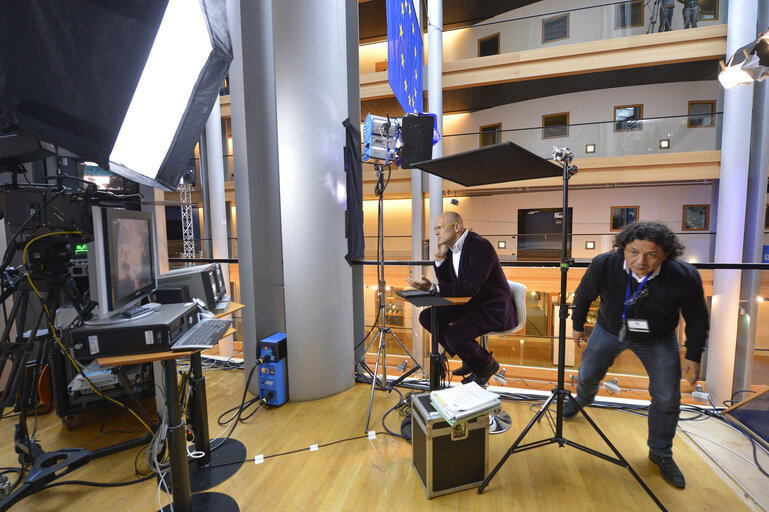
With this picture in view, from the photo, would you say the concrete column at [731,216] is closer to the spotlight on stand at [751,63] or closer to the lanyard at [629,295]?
the spotlight on stand at [751,63]

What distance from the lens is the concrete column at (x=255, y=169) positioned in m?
2.60

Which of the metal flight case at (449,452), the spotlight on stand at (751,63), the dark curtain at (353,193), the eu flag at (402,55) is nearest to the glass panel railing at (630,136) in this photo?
the spotlight on stand at (751,63)

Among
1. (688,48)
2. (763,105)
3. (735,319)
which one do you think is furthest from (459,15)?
(735,319)

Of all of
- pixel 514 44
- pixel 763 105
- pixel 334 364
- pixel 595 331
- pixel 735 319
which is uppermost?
pixel 514 44

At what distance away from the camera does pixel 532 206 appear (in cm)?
1056

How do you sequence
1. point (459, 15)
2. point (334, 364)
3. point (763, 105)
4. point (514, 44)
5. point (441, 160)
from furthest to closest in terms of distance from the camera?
1. point (459, 15)
2. point (514, 44)
3. point (763, 105)
4. point (334, 364)
5. point (441, 160)

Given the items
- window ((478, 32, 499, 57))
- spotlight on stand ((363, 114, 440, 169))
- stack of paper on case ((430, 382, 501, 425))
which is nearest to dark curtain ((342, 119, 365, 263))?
spotlight on stand ((363, 114, 440, 169))

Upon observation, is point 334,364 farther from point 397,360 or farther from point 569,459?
point 569,459

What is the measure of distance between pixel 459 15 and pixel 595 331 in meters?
10.9

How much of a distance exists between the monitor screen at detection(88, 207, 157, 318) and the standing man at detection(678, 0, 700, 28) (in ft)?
36.1

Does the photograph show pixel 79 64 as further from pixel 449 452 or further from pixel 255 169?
pixel 449 452

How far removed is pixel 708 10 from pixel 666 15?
84 centimetres

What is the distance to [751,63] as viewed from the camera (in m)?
2.41

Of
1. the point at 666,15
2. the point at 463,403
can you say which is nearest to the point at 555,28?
the point at 666,15
